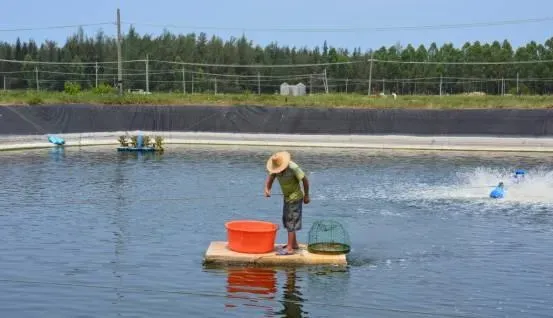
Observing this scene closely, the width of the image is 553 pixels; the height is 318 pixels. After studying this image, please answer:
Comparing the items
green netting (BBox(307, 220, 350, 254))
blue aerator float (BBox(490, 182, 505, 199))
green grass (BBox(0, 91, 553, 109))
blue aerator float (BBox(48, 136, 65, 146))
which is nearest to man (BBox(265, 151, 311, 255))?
green netting (BBox(307, 220, 350, 254))

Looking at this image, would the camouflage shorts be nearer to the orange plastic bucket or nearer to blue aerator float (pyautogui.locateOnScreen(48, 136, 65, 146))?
the orange plastic bucket

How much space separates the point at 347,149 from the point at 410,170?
35.5 ft

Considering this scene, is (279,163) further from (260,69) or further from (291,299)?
(260,69)

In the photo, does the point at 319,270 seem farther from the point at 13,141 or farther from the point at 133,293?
the point at 13,141

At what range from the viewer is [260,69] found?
286 ft

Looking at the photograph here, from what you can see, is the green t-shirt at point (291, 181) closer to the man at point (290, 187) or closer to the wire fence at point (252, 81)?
the man at point (290, 187)

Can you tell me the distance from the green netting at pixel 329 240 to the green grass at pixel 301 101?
116 feet

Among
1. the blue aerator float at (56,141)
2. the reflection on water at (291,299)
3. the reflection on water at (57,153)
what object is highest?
the blue aerator float at (56,141)

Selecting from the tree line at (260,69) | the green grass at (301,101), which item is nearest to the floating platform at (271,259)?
the green grass at (301,101)

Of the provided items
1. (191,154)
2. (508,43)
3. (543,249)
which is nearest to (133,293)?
(543,249)

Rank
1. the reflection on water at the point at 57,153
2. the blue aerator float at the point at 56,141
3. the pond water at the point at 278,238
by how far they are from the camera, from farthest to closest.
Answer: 1. the blue aerator float at the point at 56,141
2. the reflection on water at the point at 57,153
3. the pond water at the point at 278,238

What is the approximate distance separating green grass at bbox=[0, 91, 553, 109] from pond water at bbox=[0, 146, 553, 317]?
71.8 ft

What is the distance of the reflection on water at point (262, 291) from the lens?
1055cm

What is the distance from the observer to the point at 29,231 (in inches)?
615
